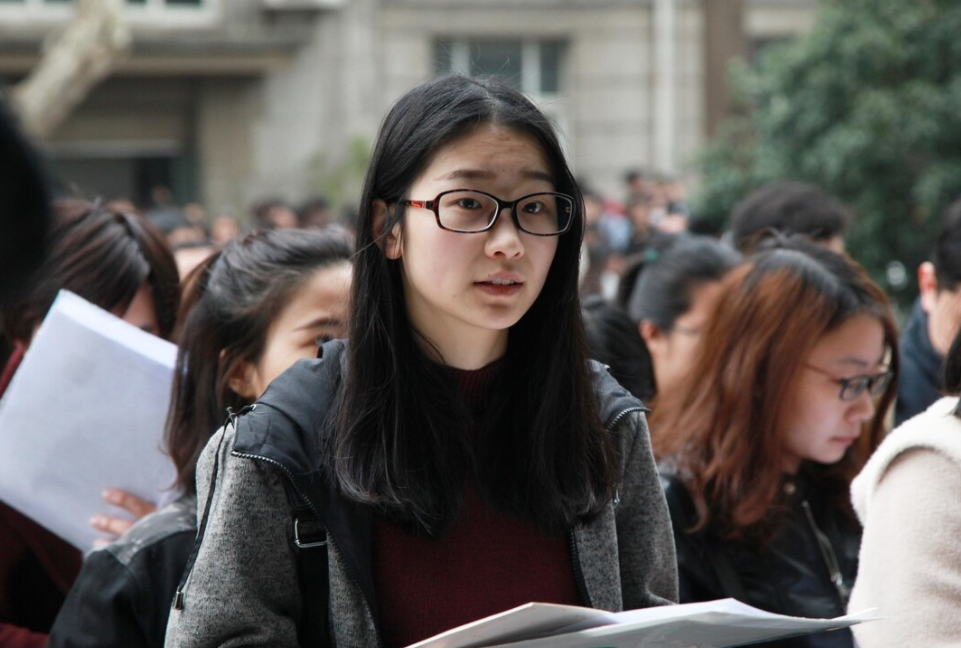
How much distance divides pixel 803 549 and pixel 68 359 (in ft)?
4.80

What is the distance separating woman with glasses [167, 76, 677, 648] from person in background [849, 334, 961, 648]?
0.37 metres

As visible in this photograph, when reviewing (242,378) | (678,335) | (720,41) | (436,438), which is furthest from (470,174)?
(720,41)

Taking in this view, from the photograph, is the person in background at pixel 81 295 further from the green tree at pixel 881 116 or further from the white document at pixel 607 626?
the green tree at pixel 881 116

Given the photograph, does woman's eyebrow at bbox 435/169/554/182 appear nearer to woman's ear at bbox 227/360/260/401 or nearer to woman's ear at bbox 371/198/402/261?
woman's ear at bbox 371/198/402/261

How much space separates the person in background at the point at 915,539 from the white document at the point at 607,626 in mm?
383

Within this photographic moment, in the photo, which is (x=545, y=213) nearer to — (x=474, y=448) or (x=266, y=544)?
(x=474, y=448)

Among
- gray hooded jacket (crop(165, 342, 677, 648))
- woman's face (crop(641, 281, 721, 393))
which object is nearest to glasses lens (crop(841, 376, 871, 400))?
woman's face (crop(641, 281, 721, 393))

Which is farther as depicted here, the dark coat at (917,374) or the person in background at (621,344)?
the dark coat at (917,374)

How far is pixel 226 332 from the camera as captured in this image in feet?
8.10

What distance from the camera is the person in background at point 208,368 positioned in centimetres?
214

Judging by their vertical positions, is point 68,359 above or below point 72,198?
A: below

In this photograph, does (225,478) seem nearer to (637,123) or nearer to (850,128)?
(850,128)

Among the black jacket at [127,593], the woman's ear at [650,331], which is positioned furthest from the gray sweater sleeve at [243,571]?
the woman's ear at [650,331]

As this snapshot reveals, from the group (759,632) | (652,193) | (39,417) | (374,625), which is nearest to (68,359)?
(39,417)
